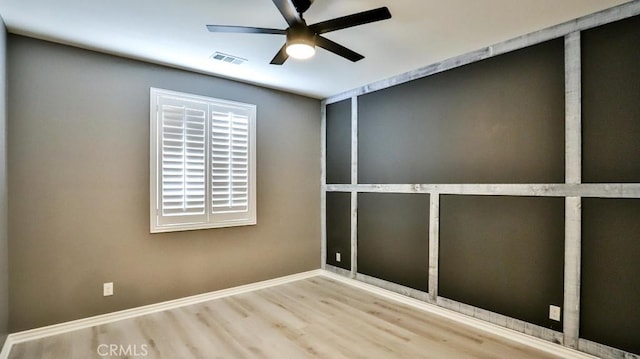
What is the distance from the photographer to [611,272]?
256 centimetres

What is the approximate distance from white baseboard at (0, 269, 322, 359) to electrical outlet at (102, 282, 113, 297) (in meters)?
0.20

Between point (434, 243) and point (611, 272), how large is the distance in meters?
1.51

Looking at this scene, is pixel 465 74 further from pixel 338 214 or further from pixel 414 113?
pixel 338 214

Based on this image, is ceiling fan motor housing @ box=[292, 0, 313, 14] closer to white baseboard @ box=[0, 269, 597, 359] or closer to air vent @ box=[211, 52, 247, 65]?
air vent @ box=[211, 52, 247, 65]

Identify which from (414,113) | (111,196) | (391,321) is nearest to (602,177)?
(414,113)

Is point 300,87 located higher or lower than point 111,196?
higher

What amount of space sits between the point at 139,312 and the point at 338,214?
109 inches

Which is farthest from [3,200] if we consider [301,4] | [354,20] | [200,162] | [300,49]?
[354,20]

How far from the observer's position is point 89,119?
128 inches

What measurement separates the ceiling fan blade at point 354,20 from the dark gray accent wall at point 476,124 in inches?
67.2

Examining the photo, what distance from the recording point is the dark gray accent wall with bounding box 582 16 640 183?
247 cm

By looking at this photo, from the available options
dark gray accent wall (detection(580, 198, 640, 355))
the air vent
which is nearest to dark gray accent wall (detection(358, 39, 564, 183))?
dark gray accent wall (detection(580, 198, 640, 355))

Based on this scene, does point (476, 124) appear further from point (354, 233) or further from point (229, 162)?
point (229, 162)

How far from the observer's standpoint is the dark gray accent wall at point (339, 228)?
4781mm
